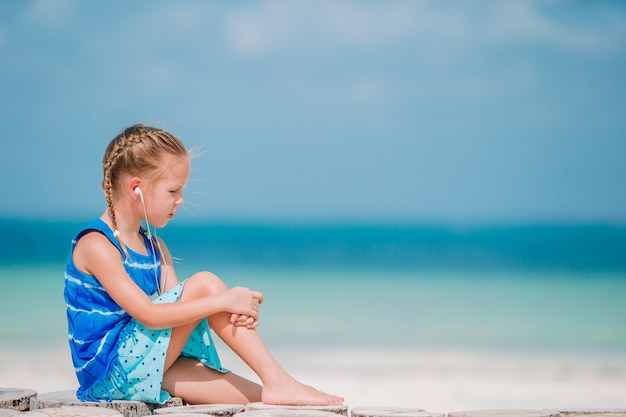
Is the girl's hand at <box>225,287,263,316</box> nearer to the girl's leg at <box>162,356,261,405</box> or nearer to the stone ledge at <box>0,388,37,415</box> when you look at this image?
the girl's leg at <box>162,356,261,405</box>

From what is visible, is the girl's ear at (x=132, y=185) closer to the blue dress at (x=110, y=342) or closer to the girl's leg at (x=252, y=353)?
the blue dress at (x=110, y=342)

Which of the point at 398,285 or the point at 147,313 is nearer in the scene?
the point at 147,313

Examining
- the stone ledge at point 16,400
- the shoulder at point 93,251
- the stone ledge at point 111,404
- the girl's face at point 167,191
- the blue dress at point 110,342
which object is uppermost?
the girl's face at point 167,191

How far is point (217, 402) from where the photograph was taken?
8.29 ft

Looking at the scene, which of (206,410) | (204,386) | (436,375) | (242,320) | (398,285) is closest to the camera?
(206,410)

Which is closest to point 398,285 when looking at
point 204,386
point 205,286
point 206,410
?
point 204,386

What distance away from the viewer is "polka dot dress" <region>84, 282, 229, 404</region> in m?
2.40

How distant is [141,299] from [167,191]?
0.34 meters

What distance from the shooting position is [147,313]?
2.34 metres

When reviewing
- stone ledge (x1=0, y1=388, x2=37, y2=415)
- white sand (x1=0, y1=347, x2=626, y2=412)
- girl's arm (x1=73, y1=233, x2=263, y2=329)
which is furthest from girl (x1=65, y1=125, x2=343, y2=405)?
white sand (x1=0, y1=347, x2=626, y2=412)

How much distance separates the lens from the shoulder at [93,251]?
238cm

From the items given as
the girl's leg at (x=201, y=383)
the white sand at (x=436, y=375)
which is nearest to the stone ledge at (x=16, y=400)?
the girl's leg at (x=201, y=383)

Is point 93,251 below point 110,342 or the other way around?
the other way around

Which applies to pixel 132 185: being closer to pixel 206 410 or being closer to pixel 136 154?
pixel 136 154
